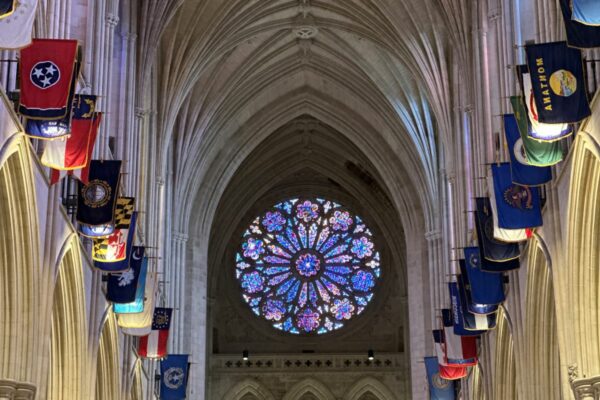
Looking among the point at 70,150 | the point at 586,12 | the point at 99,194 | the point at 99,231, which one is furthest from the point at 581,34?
the point at 99,231

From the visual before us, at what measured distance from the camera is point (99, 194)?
71.3 feet

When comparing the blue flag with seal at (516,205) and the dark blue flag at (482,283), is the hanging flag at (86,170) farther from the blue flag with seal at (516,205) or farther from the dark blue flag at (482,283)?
the dark blue flag at (482,283)

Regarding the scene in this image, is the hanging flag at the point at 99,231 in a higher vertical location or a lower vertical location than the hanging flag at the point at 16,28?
higher

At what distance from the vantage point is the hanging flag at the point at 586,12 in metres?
15.6

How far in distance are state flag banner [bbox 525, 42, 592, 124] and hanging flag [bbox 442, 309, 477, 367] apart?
14861 millimetres

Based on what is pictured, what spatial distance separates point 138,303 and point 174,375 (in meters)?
8.73

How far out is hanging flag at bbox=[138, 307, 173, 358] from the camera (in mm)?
32188

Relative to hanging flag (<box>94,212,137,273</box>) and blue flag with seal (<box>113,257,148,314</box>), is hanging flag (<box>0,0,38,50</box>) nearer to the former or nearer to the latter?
hanging flag (<box>94,212,137,273</box>)

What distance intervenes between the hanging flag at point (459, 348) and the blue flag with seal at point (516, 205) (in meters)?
9.87

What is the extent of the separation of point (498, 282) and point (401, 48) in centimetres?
1357

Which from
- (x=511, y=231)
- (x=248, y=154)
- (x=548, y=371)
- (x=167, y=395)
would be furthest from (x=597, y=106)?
(x=248, y=154)

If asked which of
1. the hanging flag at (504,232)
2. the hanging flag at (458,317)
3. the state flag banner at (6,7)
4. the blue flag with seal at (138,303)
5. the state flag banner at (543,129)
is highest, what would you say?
the hanging flag at (458,317)

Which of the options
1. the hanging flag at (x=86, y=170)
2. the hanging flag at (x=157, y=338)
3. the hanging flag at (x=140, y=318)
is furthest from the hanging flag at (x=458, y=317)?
the hanging flag at (x=86, y=170)

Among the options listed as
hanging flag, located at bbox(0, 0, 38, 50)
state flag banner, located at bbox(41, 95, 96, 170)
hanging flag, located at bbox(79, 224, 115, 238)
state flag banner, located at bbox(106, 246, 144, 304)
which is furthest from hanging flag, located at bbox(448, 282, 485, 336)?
hanging flag, located at bbox(0, 0, 38, 50)
